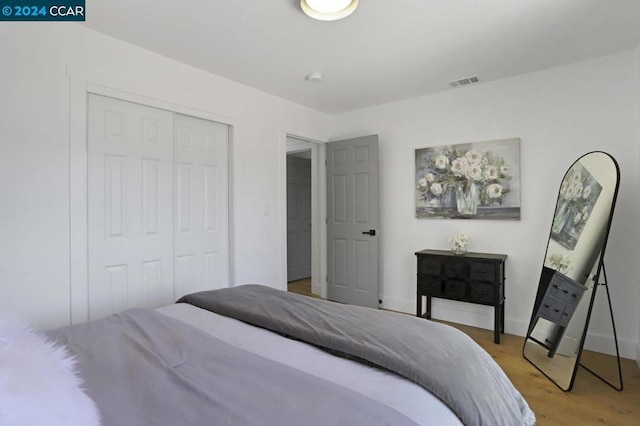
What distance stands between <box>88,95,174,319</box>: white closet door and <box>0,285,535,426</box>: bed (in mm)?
1085

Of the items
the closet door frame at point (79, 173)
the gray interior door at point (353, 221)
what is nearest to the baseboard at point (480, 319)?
the gray interior door at point (353, 221)

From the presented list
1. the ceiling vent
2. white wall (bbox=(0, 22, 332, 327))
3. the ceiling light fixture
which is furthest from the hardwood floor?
white wall (bbox=(0, 22, 332, 327))

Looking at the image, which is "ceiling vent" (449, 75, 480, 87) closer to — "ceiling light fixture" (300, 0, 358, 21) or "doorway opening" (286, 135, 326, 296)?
"ceiling light fixture" (300, 0, 358, 21)

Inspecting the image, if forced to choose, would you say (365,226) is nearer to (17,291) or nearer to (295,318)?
(295,318)

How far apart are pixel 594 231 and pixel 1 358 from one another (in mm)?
3154

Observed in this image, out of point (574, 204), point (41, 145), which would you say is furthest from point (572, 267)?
point (41, 145)

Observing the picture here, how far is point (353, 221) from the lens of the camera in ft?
13.7

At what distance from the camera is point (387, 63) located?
2.93 m

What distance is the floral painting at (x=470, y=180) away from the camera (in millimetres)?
3262

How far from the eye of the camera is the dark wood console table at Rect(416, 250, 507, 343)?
9.96 feet

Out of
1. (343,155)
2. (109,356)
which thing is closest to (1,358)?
(109,356)

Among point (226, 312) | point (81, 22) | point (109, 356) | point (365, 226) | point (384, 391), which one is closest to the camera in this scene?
point (384, 391)

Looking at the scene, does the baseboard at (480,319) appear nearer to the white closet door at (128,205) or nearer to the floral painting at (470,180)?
the floral painting at (470,180)

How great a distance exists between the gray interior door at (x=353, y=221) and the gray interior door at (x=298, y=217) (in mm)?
1427
